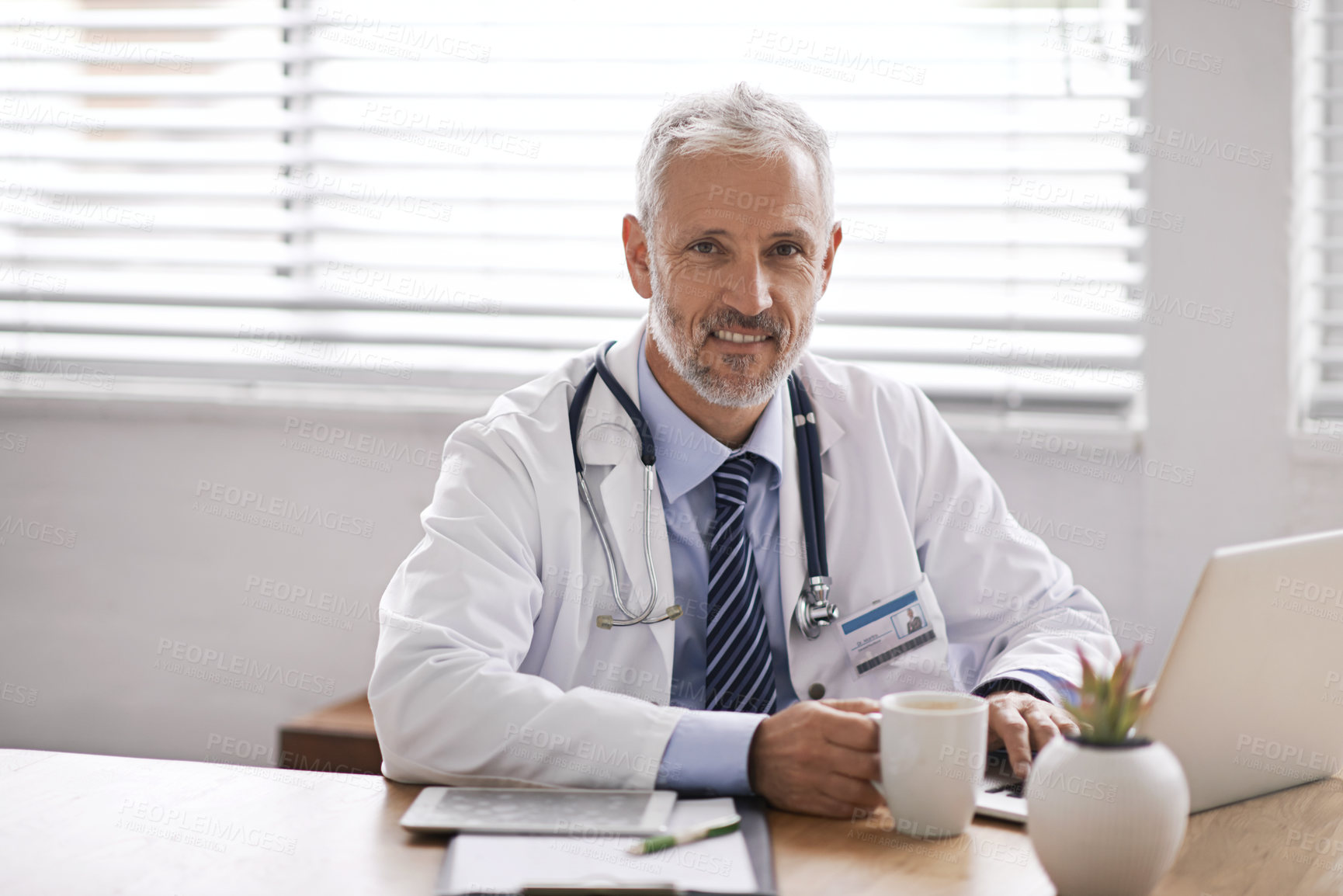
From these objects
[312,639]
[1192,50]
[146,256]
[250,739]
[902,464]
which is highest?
[1192,50]

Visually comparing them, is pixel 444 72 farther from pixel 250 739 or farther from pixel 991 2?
pixel 250 739

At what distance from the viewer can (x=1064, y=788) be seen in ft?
2.93

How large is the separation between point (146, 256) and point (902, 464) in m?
2.02

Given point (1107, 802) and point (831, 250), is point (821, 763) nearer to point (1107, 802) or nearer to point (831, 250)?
point (1107, 802)

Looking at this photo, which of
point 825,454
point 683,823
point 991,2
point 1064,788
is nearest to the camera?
point 1064,788

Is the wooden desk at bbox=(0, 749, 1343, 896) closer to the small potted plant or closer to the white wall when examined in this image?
the small potted plant

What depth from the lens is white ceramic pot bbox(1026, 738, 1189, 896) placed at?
2.88 ft

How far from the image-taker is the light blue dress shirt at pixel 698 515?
5.28ft

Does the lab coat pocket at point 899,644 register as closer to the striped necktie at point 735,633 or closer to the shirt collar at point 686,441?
the striped necktie at point 735,633

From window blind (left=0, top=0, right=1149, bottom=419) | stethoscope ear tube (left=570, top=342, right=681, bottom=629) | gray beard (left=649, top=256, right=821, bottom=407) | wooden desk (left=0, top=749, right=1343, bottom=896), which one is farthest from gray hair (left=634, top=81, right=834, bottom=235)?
wooden desk (left=0, top=749, right=1343, bottom=896)

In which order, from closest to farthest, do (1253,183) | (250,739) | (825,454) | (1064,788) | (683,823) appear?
1. (1064,788)
2. (683,823)
3. (825,454)
4. (1253,183)
5. (250,739)

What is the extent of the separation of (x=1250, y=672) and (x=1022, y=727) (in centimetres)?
26

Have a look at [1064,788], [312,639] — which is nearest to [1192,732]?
[1064,788]

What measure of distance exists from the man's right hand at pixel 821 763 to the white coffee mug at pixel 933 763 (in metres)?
0.03
